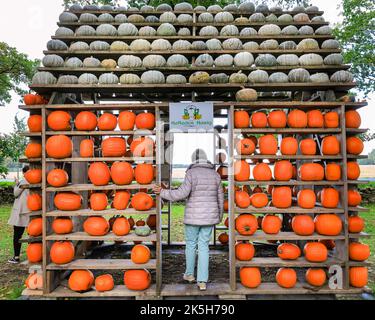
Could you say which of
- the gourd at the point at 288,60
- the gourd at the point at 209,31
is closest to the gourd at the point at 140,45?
the gourd at the point at 209,31

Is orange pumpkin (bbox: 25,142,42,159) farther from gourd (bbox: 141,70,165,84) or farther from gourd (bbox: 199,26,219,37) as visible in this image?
gourd (bbox: 199,26,219,37)

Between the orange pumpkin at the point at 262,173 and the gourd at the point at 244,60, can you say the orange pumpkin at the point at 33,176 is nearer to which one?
the orange pumpkin at the point at 262,173

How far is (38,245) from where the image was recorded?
5.19 meters

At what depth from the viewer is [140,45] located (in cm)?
591

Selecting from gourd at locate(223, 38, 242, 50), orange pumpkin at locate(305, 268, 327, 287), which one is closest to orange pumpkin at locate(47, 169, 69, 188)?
gourd at locate(223, 38, 242, 50)

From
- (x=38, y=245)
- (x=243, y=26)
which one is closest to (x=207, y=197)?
(x=38, y=245)

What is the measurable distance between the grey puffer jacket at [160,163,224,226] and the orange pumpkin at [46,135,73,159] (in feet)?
5.71

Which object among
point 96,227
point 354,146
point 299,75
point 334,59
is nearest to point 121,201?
point 96,227

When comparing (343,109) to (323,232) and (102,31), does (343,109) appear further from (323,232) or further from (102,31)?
(102,31)

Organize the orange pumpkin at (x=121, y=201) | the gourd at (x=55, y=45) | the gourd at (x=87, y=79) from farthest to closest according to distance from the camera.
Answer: the gourd at (x=55, y=45)
the gourd at (x=87, y=79)
the orange pumpkin at (x=121, y=201)

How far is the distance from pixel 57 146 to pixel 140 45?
242 centimetres

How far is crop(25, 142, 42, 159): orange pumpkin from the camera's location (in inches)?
206

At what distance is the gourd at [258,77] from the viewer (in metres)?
5.40

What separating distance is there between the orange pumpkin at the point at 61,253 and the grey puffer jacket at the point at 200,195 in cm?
175
